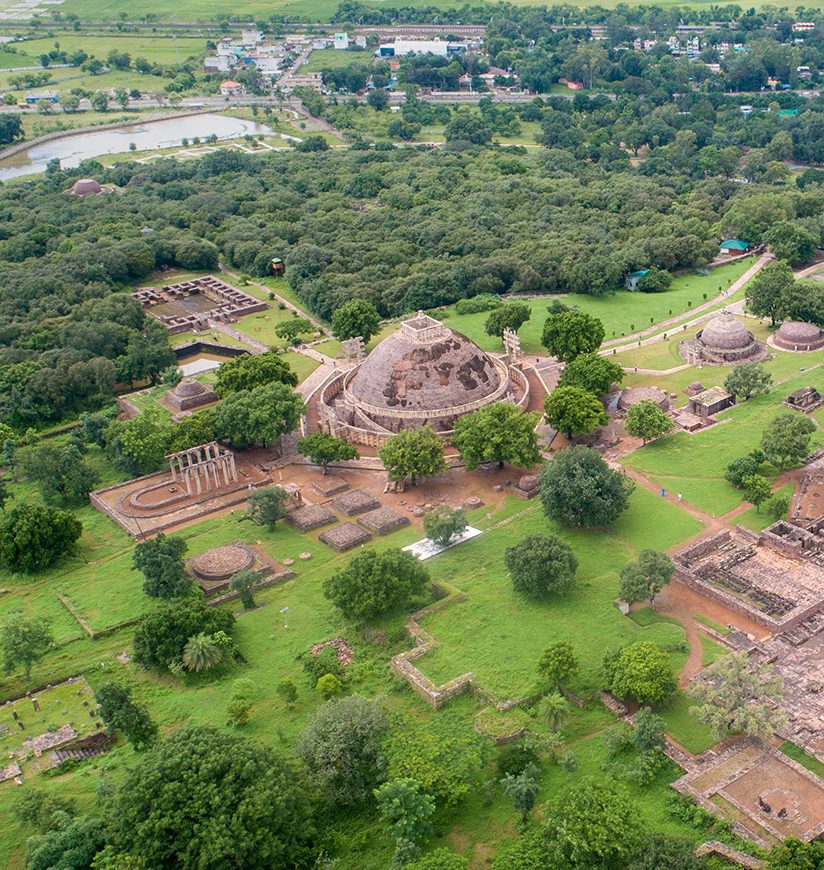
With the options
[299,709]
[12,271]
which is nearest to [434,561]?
[299,709]

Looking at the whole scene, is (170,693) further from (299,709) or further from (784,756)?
(784,756)

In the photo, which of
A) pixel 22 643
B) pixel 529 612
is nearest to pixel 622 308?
pixel 529 612

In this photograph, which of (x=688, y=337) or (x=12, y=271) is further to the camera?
(x=12, y=271)

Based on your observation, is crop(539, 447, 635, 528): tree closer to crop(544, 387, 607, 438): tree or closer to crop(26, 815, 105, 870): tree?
crop(544, 387, 607, 438): tree

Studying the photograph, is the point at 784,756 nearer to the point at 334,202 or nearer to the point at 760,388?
the point at 760,388

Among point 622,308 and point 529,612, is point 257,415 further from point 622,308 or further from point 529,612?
point 622,308

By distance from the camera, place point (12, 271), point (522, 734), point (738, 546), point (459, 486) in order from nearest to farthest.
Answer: point (522, 734)
point (738, 546)
point (459, 486)
point (12, 271)

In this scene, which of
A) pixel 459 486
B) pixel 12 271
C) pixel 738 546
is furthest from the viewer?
pixel 12 271
